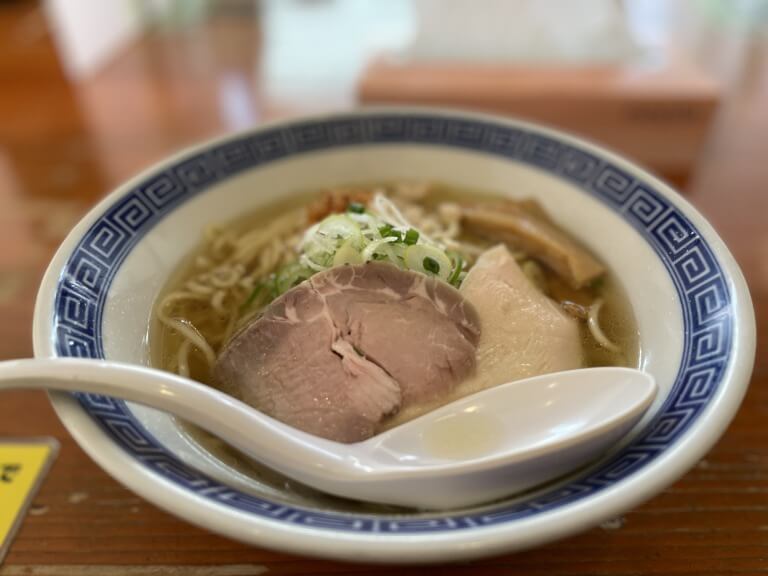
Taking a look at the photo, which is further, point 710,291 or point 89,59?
point 89,59

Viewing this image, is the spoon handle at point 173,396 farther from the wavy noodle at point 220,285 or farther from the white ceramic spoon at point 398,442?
the wavy noodle at point 220,285

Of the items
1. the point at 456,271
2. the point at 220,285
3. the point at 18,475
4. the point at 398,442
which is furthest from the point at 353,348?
the point at 18,475

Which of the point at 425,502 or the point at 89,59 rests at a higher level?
the point at 89,59

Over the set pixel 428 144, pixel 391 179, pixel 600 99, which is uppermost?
pixel 600 99

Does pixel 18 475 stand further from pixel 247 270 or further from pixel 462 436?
pixel 462 436

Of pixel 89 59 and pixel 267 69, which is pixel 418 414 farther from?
pixel 89 59

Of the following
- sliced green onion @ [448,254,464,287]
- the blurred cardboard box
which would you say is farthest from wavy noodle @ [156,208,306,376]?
the blurred cardboard box

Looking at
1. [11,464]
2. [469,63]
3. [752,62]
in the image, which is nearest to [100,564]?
[11,464]
